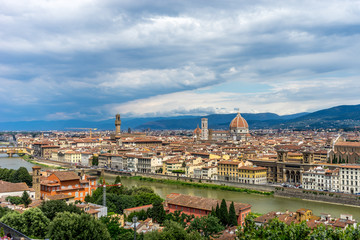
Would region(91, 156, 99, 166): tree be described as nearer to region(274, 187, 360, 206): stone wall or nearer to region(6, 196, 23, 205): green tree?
region(274, 187, 360, 206): stone wall

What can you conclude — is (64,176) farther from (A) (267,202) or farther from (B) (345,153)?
(B) (345,153)

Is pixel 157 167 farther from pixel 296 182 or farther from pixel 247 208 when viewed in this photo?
pixel 247 208

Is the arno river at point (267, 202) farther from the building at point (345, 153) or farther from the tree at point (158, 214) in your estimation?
the building at point (345, 153)

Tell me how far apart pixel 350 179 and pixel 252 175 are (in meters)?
9.72

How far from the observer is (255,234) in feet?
37.5

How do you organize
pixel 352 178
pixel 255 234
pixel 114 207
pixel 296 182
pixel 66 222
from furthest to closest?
pixel 296 182, pixel 352 178, pixel 114 207, pixel 66 222, pixel 255 234

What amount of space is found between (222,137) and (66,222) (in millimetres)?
86234

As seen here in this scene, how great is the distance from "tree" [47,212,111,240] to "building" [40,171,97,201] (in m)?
10.9

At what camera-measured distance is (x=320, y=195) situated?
3153cm

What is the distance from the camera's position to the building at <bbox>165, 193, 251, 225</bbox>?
2142cm

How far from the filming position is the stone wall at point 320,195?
29734mm

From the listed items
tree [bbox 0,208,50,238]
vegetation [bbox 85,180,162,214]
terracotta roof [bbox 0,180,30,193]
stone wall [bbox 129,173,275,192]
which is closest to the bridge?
stone wall [bbox 129,173,275,192]

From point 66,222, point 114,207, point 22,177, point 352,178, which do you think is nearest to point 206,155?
point 352,178

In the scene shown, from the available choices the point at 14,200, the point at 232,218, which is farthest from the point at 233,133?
the point at 14,200
